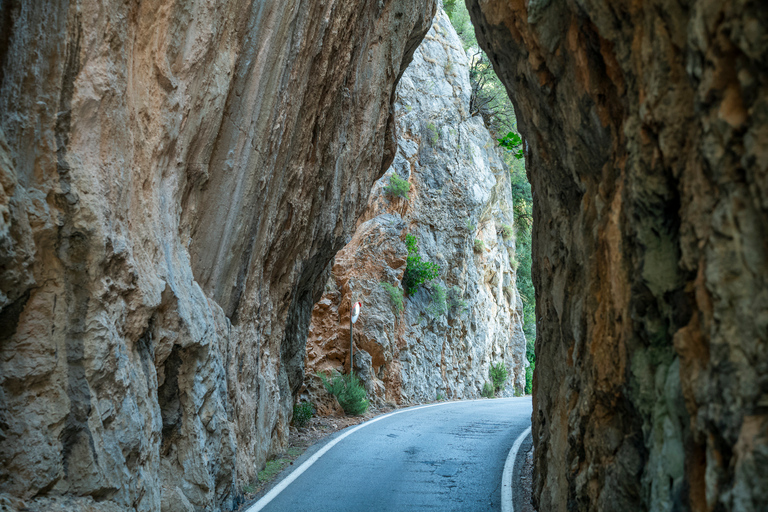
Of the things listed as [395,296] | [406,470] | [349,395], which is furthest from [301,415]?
[395,296]

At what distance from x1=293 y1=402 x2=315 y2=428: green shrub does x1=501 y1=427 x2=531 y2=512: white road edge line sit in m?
4.98

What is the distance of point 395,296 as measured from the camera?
2020 cm

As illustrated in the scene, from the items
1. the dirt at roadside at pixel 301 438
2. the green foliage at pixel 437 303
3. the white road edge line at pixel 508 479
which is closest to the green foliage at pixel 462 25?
the green foliage at pixel 437 303

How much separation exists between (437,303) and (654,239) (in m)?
19.7

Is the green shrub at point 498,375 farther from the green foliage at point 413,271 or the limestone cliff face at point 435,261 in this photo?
the green foliage at point 413,271

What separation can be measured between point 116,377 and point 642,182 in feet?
15.4

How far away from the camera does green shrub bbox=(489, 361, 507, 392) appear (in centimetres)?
2756

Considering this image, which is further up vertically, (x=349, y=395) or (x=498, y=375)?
(x=498, y=375)

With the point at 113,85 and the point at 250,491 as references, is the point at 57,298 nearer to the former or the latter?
the point at 113,85

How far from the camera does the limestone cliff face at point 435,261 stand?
62.2ft

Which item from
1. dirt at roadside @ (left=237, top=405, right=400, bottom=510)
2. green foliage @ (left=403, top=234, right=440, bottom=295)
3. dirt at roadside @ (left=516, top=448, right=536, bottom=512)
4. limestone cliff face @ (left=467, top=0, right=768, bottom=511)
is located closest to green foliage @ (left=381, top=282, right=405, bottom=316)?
green foliage @ (left=403, top=234, right=440, bottom=295)

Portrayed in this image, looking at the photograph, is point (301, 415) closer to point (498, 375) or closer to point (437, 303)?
point (437, 303)

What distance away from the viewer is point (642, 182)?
355 cm

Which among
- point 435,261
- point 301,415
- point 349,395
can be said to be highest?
point 435,261
